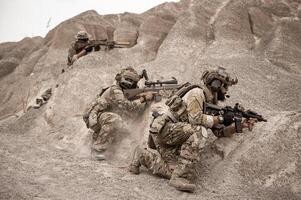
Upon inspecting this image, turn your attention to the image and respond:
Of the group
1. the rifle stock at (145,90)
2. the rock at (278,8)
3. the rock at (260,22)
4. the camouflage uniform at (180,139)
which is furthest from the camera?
the rock at (278,8)

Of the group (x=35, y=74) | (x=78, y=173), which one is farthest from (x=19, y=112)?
(x=78, y=173)

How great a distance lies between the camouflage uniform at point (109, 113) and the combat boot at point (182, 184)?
2911 mm

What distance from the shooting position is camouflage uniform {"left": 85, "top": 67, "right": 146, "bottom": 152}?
1133 cm

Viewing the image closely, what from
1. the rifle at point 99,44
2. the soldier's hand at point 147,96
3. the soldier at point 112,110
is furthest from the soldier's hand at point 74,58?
the soldier's hand at point 147,96

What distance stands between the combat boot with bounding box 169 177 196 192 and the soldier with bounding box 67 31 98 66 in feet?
31.8

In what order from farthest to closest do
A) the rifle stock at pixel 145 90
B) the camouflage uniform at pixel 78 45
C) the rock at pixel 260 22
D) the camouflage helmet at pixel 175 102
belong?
the rock at pixel 260 22 < the camouflage uniform at pixel 78 45 < the rifle stock at pixel 145 90 < the camouflage helmet at pixel 175 102

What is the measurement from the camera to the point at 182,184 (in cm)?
857

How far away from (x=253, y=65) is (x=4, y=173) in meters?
9.81

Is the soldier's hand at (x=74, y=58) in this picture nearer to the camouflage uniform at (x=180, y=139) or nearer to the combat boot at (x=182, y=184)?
the camouflage uniform at (x=180, y=139)

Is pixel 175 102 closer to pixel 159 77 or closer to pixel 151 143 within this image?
pixel 151 143

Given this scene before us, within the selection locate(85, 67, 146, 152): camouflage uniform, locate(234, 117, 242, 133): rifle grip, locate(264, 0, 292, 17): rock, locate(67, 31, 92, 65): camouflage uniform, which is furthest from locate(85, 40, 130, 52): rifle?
locate(234, 117, 242, 133): rifle grip

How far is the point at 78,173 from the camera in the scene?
9.35m

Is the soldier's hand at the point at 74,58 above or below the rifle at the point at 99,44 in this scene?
below

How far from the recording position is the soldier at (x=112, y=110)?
11.3 meters
